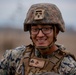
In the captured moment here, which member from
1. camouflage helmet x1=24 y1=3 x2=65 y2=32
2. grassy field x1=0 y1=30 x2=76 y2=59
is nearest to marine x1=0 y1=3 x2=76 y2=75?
camouflage helmet x1=24 y1=3 x2=65 y2=32

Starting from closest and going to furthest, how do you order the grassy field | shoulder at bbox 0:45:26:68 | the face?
the face → shoulder at bbox 0:45:26:68 → the grassy field

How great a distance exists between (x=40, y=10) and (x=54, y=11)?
0.15m

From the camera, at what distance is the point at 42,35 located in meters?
5.57

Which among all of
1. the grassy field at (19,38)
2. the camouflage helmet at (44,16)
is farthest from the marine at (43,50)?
the grassy field at (19,38)

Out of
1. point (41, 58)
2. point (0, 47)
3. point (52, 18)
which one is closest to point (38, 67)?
point (41, 58)

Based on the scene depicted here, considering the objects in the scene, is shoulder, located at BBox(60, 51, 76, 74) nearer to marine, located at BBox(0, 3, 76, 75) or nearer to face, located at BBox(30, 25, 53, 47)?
marine, located at BBox(0, 3, 76, 75)

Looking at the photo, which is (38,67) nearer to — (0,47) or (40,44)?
(40,44)

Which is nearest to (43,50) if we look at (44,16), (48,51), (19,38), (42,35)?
(48,51)

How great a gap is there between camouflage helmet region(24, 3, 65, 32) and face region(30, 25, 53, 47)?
48mm

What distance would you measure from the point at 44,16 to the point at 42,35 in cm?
17

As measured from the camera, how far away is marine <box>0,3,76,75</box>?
5590 millimetres

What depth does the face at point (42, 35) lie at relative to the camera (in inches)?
219

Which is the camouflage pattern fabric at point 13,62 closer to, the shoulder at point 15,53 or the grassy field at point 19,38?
the shoulder at point 15,53

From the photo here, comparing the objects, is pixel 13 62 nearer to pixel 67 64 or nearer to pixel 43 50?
pixel 43 50
